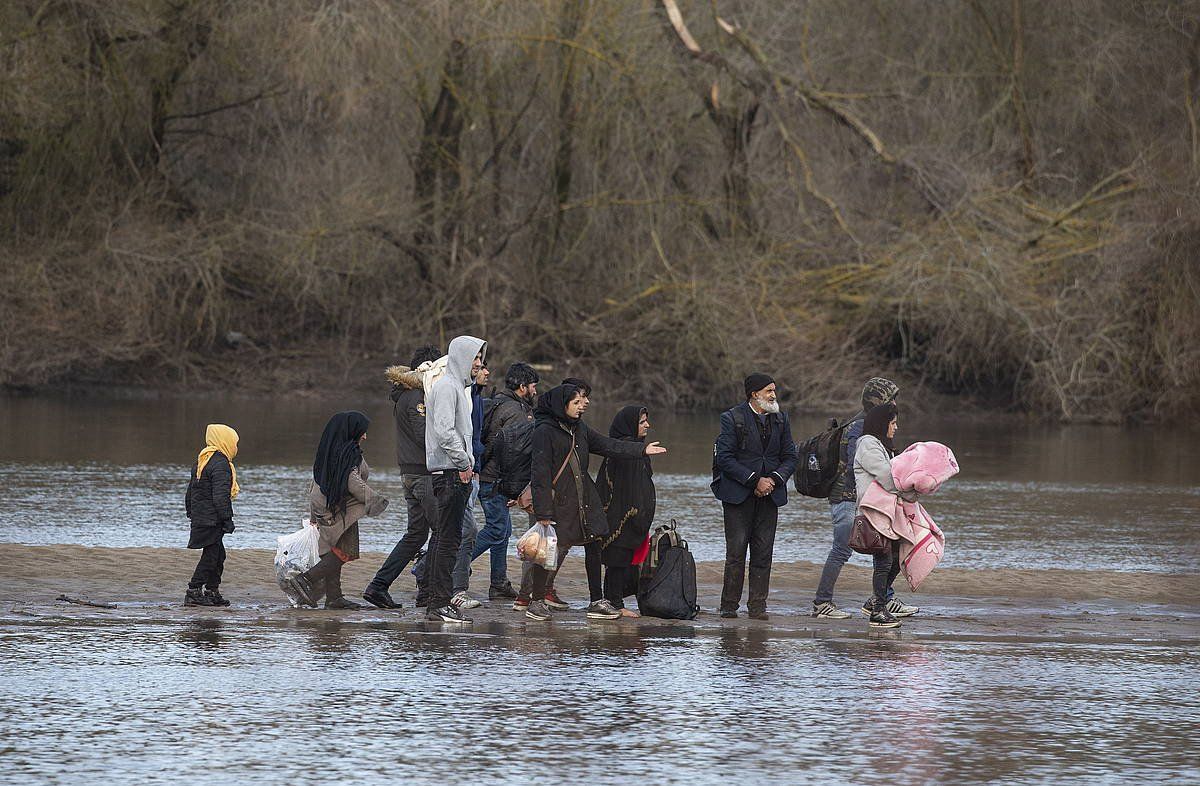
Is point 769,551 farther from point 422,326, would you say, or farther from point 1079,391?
point 422,326

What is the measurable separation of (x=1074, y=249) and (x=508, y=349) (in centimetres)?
1075

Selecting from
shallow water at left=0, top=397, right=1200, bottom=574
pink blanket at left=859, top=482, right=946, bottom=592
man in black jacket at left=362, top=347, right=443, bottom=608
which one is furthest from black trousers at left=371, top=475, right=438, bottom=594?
shallow water at left=0, top=397, right=1200, bottom=574

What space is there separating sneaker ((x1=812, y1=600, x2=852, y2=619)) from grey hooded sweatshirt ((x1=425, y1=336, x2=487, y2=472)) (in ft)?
7.75

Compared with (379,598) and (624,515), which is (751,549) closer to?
(624,515)

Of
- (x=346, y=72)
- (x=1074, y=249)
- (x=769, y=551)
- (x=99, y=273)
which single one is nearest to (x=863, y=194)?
(x=1074, y=249)

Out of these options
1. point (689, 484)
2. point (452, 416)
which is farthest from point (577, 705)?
point (689, 484)

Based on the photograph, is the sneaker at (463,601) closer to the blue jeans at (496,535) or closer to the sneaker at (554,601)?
the blue jeans at (496,535)

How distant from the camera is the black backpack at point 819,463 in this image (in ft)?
35.4

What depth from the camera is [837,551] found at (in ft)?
35.4

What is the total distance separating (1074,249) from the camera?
31062 mm

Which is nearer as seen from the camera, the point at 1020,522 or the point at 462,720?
the point at 462,720

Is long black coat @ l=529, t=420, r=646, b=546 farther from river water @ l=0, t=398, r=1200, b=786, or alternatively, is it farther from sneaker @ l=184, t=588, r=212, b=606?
sneaker @ l=184, t=588, r=212, b=606

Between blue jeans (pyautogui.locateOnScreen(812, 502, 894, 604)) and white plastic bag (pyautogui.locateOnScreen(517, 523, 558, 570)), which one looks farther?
blue jeans (pyautogui.locateOnScreen(812, 502, 894, 604))

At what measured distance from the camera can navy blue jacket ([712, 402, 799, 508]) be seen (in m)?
10.5
